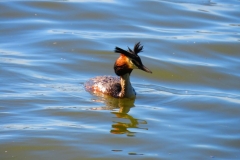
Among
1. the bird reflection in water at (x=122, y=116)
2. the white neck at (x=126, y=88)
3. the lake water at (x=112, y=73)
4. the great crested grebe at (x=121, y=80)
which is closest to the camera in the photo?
the lake water at (x=112, y=73)

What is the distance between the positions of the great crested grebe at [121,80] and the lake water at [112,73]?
0.19 m

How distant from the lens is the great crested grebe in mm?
12609

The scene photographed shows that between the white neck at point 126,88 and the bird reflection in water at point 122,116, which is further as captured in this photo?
the white neck at point 126,88

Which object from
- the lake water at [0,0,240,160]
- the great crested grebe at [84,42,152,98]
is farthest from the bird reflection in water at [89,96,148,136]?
the great crested grebe at [84,42,152,98]

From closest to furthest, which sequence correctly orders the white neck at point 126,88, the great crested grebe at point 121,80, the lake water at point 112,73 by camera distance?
the lake water at point 112,73
the great crested grebe at point 121,80
the white neck at point 126,88

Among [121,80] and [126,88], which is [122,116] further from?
[121,80]

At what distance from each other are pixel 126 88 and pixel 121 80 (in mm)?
232

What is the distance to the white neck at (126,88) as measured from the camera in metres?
12.8

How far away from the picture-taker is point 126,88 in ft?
42.0

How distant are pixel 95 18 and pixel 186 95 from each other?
18.8 ft

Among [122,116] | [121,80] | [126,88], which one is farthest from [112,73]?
[122,116]

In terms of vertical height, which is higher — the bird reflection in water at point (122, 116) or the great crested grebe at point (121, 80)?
the great crested grebe at point (121, 80)

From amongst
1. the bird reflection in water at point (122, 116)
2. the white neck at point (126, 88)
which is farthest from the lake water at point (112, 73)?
the white neck at point (126, 88)

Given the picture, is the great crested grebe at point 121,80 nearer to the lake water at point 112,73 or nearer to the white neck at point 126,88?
the white neck at point 126,88
